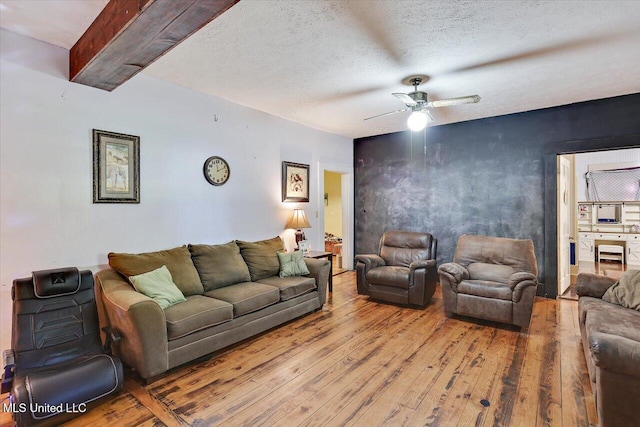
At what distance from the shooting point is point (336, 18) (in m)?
2.27

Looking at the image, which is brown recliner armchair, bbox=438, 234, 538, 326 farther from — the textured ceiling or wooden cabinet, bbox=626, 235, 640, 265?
wooden cabinet, bbox=626, 235, 640, 265

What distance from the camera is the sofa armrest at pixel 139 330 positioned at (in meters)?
2.31

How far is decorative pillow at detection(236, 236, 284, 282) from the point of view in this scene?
3.85 metres

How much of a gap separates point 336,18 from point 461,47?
3.80 feet

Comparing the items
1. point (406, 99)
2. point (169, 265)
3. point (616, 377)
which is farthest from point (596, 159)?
point (169, 265)

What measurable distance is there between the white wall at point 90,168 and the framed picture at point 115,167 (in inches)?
2.2

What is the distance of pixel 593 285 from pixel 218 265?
3.70m

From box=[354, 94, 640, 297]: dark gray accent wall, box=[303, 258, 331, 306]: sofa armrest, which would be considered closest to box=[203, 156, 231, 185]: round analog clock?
box=[303, 258, 331, 306]: sofa armrest

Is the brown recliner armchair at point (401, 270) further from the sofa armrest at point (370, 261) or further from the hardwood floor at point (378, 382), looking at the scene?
the hardwood floor at point (378, 382)

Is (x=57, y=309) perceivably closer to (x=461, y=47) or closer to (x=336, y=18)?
(x=336, y=18)

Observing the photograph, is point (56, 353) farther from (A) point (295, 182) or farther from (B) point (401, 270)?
(B) point (401, 270)

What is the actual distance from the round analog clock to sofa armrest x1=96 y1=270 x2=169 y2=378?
1.70 m

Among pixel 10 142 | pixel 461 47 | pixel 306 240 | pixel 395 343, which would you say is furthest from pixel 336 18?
pixel 306 240

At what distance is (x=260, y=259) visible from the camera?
12.9 feet
